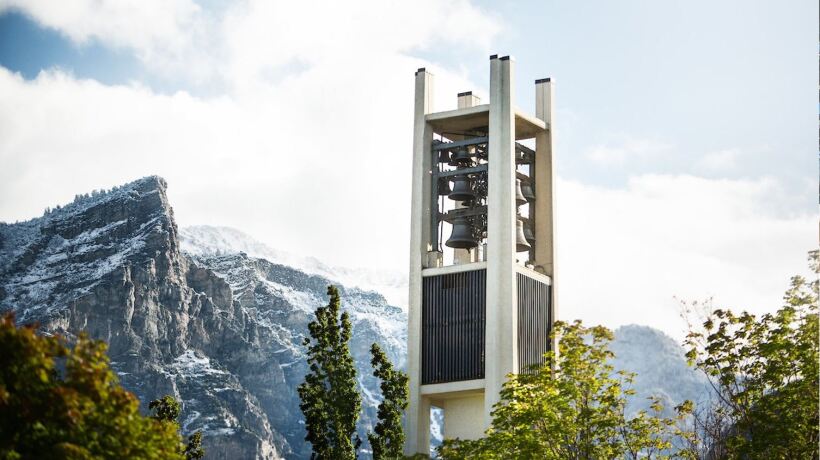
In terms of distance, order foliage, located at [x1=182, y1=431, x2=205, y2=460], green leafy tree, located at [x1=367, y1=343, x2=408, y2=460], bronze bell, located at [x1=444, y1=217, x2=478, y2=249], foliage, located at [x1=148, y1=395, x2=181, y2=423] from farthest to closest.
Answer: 1. bronze bell, located at [x1=444, y1=217, x2=478, y2=249]
2. green leafy tree, located at [x1=367, y1=343, x2=408, y2=460]
3. foliage, located at [x1=182, y1=431, x2=205, y2=460]
4. foliage, located at [x1=148, y1=395, x2=181, y2=423]

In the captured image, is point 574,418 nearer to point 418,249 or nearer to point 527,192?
point 418,249

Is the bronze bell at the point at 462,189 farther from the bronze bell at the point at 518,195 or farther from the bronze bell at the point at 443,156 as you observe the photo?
the bronze bell at the point at 518,195

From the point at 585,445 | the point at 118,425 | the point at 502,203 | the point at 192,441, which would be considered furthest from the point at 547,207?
the point at 118,425

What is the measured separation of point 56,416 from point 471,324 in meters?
46.4

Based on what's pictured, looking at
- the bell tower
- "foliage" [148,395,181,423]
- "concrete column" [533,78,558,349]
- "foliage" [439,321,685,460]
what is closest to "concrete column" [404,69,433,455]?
the bell tower

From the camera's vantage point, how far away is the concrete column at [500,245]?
75.3 m

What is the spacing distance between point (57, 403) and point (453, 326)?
153 ft

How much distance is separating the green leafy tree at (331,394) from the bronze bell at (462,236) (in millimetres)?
9404

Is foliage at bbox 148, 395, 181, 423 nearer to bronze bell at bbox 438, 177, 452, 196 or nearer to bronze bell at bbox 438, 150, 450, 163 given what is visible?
bronze bell at bbox 438, 177, 452, 196

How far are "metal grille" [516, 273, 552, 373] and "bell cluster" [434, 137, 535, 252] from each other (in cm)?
238

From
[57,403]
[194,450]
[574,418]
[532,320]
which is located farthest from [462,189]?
[57,403]

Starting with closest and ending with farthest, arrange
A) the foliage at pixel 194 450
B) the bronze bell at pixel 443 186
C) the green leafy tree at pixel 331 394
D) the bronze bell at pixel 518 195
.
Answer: the foliage at pixel 194 450, the green leafy tree at pixel 331 394, the bronze bell at pixel 518 195, the bronze bell at pixel 443 186

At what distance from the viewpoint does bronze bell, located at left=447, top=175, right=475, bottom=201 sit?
7819 centimetres

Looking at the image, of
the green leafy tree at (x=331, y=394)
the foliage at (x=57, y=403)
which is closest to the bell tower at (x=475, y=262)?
the green leafy tree at (x=331, y=394)
